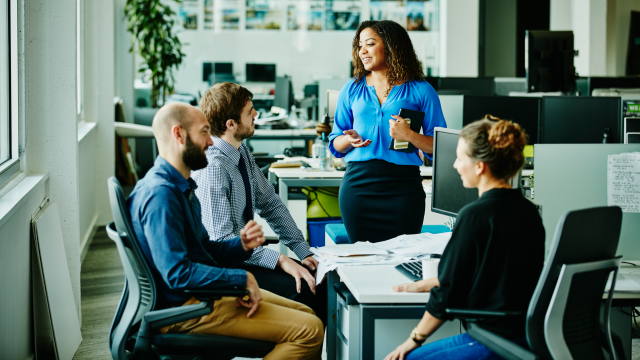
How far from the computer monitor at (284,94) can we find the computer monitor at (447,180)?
13.6 ft

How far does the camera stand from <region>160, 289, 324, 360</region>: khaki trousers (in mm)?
1729

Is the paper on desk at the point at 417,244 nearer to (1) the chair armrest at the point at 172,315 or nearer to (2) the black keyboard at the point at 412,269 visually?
(2) the black keyboard at the point at 412,269

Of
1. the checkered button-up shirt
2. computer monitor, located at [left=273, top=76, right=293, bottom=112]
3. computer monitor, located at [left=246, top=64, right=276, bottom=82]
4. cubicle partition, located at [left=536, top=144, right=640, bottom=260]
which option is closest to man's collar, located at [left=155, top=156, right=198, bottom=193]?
the checkered button-up shirt

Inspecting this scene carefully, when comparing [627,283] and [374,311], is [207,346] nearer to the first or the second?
[374,311]

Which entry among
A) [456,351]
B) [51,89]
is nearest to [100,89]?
[51,89]

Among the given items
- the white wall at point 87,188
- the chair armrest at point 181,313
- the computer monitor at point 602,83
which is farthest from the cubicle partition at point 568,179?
the white wall at point 87,188

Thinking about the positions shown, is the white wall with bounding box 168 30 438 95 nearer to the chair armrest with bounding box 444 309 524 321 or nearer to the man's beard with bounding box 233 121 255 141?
the man's beard with bounding box 233 121 255 141

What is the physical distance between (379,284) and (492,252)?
1.30 ft

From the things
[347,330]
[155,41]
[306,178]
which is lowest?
[347,330]

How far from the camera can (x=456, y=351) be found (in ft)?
5.16

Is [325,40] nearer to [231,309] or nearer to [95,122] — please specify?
[95,122]

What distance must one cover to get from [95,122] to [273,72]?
11.3ft

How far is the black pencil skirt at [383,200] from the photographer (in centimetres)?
252

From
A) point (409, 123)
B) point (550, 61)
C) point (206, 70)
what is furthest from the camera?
point (206, 70)
